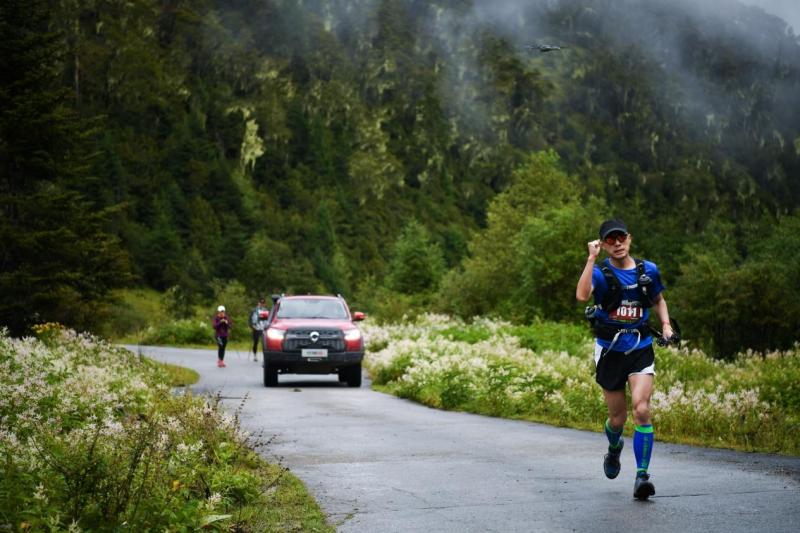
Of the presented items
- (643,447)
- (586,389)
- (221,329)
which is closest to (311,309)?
(586,389)

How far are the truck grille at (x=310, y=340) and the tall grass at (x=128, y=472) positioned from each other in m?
10.2

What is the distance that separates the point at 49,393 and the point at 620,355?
231 inches

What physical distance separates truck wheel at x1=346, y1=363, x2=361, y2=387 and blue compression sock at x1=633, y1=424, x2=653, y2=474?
15.2 metres

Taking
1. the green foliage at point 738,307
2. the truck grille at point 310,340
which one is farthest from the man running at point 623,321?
the green foliage at point 738,307

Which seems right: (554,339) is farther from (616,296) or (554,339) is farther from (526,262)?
(526,262)

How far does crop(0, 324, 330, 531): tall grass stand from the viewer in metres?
5.13

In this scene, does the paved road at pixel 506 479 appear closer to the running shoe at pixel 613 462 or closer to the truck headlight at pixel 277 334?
the running shoe at pixel 613 462

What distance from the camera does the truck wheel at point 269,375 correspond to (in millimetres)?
21861

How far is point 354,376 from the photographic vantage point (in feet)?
74.2

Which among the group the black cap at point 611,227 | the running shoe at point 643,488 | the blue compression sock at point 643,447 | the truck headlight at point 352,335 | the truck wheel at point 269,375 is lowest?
the truck wheel at point 269,375

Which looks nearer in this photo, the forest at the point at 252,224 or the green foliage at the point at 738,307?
the forest at the point at 252,224

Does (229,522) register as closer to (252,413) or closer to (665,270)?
(252,413)

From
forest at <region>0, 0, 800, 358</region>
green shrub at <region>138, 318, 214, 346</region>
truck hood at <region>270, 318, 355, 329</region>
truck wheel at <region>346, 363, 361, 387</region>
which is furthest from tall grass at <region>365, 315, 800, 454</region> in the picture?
green shrub at <region>138, 318, 214, 346</region>

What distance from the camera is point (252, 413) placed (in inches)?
596
